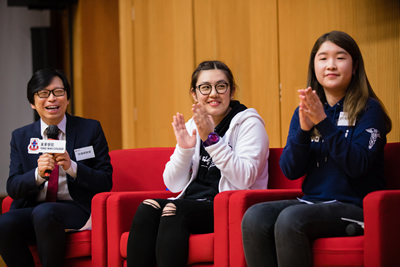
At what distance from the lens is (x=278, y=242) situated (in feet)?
5.82

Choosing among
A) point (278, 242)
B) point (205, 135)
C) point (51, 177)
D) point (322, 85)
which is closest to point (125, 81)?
point (51, 177)

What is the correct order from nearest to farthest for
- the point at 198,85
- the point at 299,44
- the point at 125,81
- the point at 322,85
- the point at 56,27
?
the point at 322,85
the point at 198,85
the point at 299,44
the point at 125,81
the point at 56,27

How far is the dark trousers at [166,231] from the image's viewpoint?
2012 millimetres

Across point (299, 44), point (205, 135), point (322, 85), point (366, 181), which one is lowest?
point (366, 181)

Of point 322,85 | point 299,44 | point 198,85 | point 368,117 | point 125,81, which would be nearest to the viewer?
point 368,117

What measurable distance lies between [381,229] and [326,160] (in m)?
0.44

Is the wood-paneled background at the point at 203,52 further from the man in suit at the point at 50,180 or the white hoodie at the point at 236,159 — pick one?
the man in suit at the point at 50,180

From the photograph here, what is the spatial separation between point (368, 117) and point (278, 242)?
661mm

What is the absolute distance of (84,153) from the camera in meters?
2.68

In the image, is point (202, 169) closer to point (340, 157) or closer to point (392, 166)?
point (340, 157)

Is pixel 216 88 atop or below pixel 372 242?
atop

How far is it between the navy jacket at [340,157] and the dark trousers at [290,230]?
0.39ft

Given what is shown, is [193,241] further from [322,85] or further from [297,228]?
[322,85]

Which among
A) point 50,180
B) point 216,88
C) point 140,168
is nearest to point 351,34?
point 216,88
